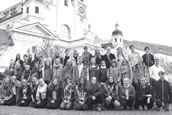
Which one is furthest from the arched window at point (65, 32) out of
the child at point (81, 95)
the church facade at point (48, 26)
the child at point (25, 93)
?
the child at point (81, 95)

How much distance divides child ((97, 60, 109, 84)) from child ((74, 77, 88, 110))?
0.67 metres

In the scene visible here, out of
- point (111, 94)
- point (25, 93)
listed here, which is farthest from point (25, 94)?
point (111, 94)

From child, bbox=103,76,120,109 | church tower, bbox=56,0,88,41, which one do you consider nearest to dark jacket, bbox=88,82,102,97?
child, bbox=103,76,120,109

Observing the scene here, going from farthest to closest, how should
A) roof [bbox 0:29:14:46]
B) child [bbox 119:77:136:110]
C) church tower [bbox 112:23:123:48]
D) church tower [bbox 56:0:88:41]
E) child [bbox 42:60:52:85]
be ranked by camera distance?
church tower [bbox 112:23:123:48], church tower [bbox 56:0:88:41], roof [bbox 0:29:14:46], child [bbox 42:60:52:85], child [bbox 119:77:136:110]

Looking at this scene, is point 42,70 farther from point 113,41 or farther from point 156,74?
point 113,41

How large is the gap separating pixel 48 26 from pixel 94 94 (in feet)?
98.9

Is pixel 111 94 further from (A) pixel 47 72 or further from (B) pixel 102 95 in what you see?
(A) pixel 47 72

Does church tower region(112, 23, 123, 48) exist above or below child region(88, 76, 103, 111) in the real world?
above

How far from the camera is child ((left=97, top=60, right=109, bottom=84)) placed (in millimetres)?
7664

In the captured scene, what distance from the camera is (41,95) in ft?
25.5

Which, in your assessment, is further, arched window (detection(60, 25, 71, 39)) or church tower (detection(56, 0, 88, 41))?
arched window (detection(60, 25, 71, 39))

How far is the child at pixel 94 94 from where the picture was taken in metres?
7.05

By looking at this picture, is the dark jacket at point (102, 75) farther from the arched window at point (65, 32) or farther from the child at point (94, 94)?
the arched window at point (65, 32)

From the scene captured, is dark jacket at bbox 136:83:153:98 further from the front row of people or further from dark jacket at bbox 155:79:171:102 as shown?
dark jacket at bbox 155:79:171:102
